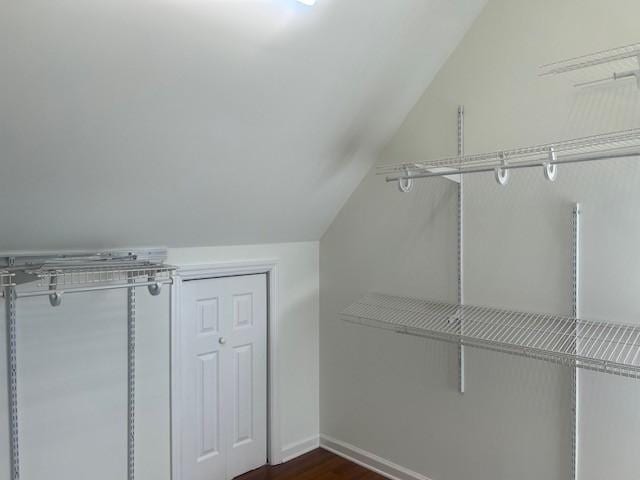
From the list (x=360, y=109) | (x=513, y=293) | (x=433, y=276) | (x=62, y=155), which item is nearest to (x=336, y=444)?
(x=433, y=276)

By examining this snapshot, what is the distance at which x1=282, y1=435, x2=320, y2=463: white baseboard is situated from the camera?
2.95m

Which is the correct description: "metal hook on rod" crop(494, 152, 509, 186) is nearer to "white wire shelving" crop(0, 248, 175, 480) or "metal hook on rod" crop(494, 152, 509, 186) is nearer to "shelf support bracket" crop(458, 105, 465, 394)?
"shelf support bracket" crop(458, 105, 465, 394)

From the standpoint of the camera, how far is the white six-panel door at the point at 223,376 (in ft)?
8.44

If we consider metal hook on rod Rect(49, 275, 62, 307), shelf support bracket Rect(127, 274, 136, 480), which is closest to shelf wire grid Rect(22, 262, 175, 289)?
metal hook on rod Rect(49, 275, 62, 307)

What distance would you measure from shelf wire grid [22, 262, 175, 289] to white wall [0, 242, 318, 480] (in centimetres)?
8

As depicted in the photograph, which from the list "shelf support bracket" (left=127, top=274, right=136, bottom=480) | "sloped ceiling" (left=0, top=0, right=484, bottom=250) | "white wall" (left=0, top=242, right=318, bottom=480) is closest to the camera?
"sloped ceiling" (left=0, top=0, right=484, bottom=250)

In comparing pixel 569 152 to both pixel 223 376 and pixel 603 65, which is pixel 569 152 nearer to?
pixel 603 65

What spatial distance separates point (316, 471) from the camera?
280cm

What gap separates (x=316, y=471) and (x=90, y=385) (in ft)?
4.48

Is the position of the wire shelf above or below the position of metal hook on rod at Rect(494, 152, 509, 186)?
above

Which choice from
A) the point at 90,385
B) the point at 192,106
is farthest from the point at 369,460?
the point at 192,106

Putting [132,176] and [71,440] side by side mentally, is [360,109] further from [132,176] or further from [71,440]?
[71,440]

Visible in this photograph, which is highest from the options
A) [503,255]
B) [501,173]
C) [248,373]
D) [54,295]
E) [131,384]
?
[501,173]

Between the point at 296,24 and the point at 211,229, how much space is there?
1.13 meters
